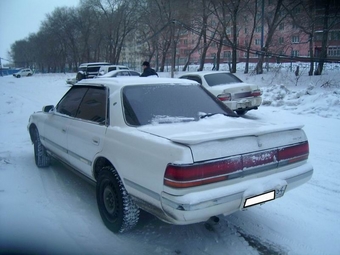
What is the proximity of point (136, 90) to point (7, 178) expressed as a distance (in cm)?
257

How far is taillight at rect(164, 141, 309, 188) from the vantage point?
231 cm

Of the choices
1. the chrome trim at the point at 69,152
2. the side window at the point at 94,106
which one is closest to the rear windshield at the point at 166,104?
the side window at the point at 94,106

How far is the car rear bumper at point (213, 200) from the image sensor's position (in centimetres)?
230

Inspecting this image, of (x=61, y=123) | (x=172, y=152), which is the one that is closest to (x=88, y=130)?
(x=61, y=123)

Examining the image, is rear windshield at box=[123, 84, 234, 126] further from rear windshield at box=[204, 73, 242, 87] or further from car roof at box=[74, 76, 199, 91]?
rear windshield at box=[204, 73, 242, 87]

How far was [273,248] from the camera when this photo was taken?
2.83 meters

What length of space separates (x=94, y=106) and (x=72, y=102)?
72cm

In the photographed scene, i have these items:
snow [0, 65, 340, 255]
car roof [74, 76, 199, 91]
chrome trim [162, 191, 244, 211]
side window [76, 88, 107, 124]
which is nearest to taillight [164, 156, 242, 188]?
chrome trim [162, 191, 244, 211]

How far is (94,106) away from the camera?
360 centimetres

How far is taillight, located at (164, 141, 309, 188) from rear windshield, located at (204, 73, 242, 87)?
6.34 m

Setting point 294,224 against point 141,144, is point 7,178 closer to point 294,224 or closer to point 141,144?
point 141,144

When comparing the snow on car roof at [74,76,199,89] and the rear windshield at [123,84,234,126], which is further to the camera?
the snow on car roof at [74,76,199,89]

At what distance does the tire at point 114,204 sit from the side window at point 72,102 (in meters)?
1.21

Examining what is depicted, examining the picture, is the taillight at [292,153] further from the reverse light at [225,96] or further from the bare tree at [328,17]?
the bare tree at [328,17]
